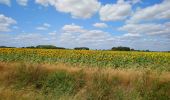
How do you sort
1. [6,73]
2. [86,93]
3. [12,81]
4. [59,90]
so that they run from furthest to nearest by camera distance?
[6,73] < [12,81] < [59,90] < [86,93]

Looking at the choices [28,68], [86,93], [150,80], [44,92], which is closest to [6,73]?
[28,68]

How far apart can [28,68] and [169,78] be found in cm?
807

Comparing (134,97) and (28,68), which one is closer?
(134,97)

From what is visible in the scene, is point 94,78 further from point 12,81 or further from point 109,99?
point 12,81

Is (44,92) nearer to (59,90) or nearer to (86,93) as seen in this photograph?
(59,90)

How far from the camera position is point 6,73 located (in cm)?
1602

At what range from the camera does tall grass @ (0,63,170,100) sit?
12.0 metres

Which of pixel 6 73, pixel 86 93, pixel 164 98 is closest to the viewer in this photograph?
pixel 164 98

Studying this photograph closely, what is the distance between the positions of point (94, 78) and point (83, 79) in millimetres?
837

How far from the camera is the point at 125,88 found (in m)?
14.0

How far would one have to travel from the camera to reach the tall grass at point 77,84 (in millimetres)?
12008

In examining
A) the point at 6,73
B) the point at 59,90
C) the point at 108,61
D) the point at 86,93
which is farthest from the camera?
the point at 108,61

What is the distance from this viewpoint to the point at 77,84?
47.5 feet

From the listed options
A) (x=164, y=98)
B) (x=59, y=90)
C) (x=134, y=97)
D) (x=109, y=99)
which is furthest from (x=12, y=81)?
(x=164, y=98)
